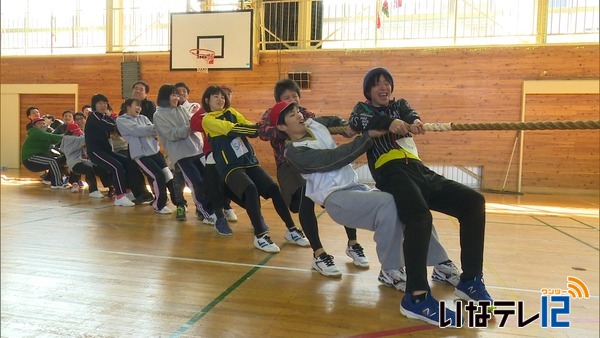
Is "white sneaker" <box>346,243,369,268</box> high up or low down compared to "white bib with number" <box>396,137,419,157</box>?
down

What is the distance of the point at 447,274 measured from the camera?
2.68 metres

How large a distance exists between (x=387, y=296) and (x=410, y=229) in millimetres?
538

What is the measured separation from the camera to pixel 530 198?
7.74 metres

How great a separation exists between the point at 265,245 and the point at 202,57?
22.2 feet

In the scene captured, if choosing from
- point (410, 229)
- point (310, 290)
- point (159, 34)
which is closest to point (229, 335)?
point (310, 290)

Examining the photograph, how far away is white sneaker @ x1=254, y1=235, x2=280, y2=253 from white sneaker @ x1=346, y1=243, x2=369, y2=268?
0.58 metres

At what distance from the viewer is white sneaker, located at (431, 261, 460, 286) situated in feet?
8.71

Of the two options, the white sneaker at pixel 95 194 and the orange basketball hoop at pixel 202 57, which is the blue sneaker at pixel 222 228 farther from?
the orange basketball hoop at pixel 202 57

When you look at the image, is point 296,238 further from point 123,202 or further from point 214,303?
point 123,202

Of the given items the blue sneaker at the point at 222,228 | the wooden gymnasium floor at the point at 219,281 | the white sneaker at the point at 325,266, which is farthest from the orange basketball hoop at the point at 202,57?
the white sneaker at the point at 325,266

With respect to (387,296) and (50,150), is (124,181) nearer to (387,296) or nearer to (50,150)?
(50,150)

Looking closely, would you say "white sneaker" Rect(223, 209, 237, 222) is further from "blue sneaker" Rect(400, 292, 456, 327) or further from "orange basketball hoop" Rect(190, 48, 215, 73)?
"orange basketball hoop" Rect(190, 48, 215, 73)

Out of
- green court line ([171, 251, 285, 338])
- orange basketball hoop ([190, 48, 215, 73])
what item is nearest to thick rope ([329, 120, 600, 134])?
green court line ([171, 251, 285, 338])

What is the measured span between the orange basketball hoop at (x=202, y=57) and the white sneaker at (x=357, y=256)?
22.8ft
